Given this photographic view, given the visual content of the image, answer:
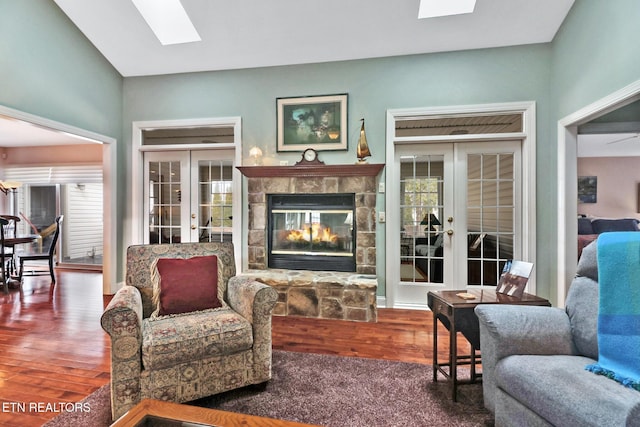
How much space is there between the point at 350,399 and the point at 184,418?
1068 millimetres

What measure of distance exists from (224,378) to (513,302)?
1.74m

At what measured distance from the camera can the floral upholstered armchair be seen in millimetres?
1651

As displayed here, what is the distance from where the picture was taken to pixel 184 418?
1142 mm

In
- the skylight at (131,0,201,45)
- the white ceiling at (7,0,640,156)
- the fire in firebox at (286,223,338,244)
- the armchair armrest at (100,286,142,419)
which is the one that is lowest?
the armchair armrest at (100,286,142,419)

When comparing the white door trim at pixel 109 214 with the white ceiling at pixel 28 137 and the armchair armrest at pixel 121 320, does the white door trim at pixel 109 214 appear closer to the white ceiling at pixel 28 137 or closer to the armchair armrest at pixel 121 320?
the white ceiling at pixel 28 137

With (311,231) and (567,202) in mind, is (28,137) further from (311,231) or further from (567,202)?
(567,202)

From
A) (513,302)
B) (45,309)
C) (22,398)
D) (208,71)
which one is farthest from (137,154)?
(513,302)

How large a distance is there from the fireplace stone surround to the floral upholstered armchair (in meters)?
1.21

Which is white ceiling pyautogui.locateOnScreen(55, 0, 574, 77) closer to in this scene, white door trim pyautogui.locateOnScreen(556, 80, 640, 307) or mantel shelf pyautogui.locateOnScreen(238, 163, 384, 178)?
white door trim pyautogui.locateOnScreen(556, 80, 640, 307)

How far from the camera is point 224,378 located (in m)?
1.84

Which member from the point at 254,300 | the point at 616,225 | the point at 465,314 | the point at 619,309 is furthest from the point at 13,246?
the point at 616,225

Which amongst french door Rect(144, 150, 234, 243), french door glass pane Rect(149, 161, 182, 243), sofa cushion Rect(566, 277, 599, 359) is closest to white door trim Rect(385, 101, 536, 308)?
sofa cushion Rect(566, 277, 599, 359)

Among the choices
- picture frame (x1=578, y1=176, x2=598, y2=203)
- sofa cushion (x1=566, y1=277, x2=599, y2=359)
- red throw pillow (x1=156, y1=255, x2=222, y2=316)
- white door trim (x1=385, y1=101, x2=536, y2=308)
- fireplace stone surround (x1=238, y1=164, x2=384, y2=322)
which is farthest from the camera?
picture frame (x1=578, y1=176, x2=598, y2=203)

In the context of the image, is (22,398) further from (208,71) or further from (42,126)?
(208,71)
